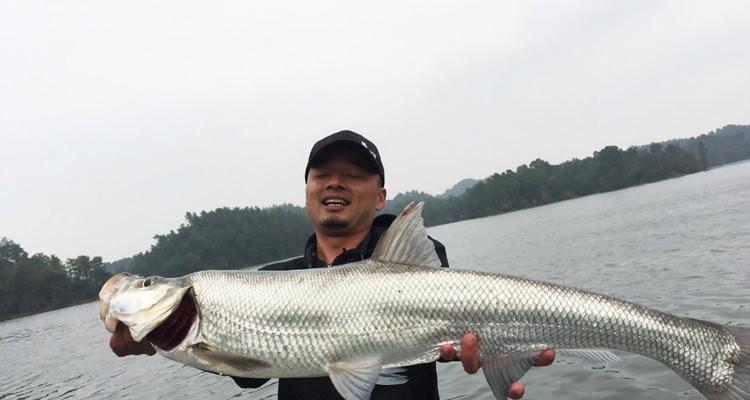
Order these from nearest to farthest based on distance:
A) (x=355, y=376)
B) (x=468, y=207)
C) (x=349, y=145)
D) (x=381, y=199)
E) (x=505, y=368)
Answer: (x=355, y=376)
(x=505, y=368)
(x=349, y=145)
(x=381, y=199)
(x=468, y=207)

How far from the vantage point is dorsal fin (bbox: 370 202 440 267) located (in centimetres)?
341

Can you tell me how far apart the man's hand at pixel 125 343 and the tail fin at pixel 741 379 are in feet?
12.9

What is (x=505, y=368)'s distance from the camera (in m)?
3.36

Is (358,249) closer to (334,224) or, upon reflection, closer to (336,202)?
(334,224)

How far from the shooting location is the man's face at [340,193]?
4.14 meters

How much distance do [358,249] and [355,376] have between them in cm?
132


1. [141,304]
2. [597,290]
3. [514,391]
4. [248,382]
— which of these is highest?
[141,304]

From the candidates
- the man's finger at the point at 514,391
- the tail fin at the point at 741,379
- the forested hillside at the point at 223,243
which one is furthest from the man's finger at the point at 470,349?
the forested hillside at the point at 223,243

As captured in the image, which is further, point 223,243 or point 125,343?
point 223,243

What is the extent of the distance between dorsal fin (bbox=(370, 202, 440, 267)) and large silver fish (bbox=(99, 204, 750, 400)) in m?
0.16

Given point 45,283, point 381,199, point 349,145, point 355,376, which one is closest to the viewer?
point 355,376

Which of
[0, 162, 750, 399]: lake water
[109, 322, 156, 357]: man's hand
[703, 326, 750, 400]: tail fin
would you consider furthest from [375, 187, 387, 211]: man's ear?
[0, 162, 750, 399]: lake water

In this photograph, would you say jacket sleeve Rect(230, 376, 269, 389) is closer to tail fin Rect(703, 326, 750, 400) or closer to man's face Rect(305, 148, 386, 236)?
man's face Rect(305, 148, 386, 236)

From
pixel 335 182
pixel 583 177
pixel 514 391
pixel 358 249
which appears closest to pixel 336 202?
pixel 335 182
